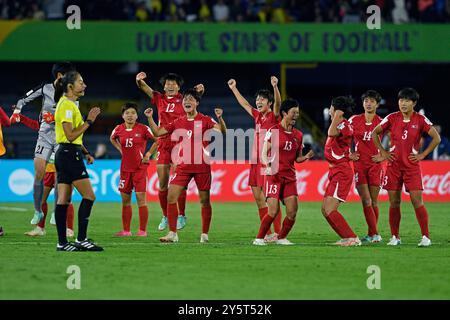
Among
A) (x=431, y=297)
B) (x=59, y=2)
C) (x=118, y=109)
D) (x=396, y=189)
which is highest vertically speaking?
(x=59, y=2)

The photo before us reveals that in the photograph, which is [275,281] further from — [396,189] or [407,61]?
[407,61]

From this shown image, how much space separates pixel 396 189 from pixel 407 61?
2030 centimetres

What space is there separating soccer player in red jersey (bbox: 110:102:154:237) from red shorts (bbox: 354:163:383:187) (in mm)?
3450

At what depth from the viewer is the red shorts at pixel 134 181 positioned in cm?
1681

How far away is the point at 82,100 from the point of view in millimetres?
35906

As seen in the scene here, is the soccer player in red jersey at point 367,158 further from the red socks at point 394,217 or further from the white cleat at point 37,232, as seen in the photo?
the white cleat at point 37,232

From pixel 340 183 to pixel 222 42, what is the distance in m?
19.1

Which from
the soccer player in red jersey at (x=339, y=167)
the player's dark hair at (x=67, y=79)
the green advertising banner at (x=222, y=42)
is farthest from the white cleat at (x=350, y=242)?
the green advertising banner at (x=222, y=42)

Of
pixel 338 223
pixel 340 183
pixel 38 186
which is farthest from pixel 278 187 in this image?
pixel 38 186

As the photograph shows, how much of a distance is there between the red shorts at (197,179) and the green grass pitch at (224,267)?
87 centimetres

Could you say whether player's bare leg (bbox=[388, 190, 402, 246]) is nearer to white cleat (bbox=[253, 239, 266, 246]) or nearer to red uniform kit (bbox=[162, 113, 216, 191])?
white cleat (bbox=[253, 239, 266, 246])

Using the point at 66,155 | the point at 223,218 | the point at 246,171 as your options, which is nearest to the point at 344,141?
the point at 66,155

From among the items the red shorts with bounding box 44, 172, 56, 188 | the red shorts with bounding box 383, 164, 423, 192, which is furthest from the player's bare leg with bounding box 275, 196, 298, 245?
the red shorts with bounding box 44, 172, 56, 188

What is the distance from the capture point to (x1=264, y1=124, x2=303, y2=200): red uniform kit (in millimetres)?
14586
